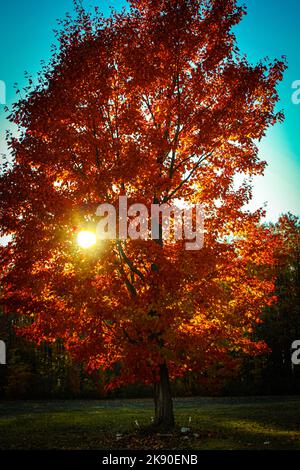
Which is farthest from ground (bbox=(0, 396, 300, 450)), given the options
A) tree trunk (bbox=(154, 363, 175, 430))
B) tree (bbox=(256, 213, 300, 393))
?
tree (bbox=(256, 213, 300, 393))

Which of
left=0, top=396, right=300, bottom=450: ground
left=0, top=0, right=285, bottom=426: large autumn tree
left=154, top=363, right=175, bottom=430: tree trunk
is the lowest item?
left=0, top=396, right=300, bottom=450: ground

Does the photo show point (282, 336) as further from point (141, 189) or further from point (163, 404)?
point (141, 189)

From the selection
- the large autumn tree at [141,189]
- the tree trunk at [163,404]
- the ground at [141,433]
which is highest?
the large autumn tree at [141,189]

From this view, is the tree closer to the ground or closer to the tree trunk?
the ground

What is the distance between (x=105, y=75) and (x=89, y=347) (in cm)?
759

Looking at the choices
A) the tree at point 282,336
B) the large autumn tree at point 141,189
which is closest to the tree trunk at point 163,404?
the large autumn tree at point 141,189

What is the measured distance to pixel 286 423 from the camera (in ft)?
53.0

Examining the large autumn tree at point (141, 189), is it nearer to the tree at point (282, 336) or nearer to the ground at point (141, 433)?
the ground at point (141, 433)

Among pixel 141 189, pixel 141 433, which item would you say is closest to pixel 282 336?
pixel 141 433

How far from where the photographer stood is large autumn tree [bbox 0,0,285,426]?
10922 millimetres

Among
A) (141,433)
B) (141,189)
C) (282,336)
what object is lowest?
(141,433)

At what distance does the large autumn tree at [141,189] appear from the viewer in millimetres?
10922

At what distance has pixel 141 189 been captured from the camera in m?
11.9

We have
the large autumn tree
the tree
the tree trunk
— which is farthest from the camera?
the tree
